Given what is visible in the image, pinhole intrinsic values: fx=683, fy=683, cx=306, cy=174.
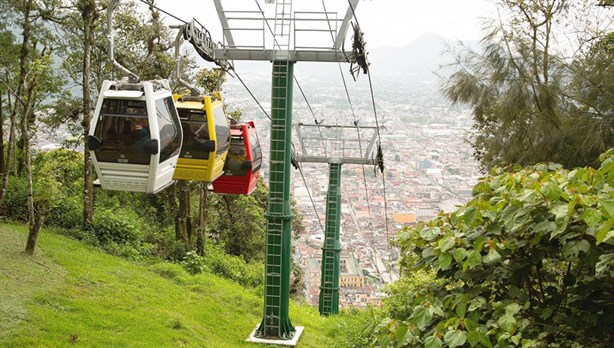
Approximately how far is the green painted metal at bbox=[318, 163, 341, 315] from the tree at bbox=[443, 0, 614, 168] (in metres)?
5.22

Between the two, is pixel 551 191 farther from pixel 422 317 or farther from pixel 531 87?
pixel 531 87

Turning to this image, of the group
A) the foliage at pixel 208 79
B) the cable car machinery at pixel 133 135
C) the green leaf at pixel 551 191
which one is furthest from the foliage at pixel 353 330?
the foliage at pixel 208 79

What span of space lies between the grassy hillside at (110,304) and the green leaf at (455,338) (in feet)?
23.3

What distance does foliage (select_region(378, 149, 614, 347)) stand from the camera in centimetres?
309

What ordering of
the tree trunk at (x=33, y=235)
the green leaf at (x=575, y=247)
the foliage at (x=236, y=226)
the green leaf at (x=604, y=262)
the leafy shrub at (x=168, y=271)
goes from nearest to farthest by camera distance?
the green leaf at (x=604, y=262)
the green leaf at (x=575, y=247)
the tree trunk at (x=33, y=235)
the leafy shrub at (x=168, y=271)
the foliage at (x=236, y=226)

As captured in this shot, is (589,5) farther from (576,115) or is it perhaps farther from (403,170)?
(403,170)

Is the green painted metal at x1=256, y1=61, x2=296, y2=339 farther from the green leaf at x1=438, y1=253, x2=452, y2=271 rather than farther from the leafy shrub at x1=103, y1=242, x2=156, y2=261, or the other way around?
the green leaf at x1=438, y1=253, x2=452, y2=271

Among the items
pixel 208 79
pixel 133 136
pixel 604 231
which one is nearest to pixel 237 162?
pixel 133 136

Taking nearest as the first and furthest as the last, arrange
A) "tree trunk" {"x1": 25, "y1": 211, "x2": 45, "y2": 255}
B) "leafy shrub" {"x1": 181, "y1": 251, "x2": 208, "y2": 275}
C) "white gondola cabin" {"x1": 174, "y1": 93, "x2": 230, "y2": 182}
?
"white gondola cabin" {"x1": 174, "y1": 93, "x2": 230, "y2": 182}, "tree trunk" {"x1": 25, "y1": 211, "x2": 45, "y2": 255}, "leafy shrub" {"x1": 181, "y1": 251, "x2": 208, "y2": 275}

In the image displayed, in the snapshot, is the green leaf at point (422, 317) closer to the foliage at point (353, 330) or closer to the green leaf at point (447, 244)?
the green leaf at point (447, 244)

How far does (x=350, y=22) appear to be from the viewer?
9.82 m

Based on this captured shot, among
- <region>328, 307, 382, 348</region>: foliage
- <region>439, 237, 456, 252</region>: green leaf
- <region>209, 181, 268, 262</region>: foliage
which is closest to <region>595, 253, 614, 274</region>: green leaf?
<region>439, 237, 456, 252</region>: green leaf

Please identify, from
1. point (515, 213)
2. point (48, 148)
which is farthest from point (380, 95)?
point (515, 213)

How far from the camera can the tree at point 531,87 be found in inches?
435
